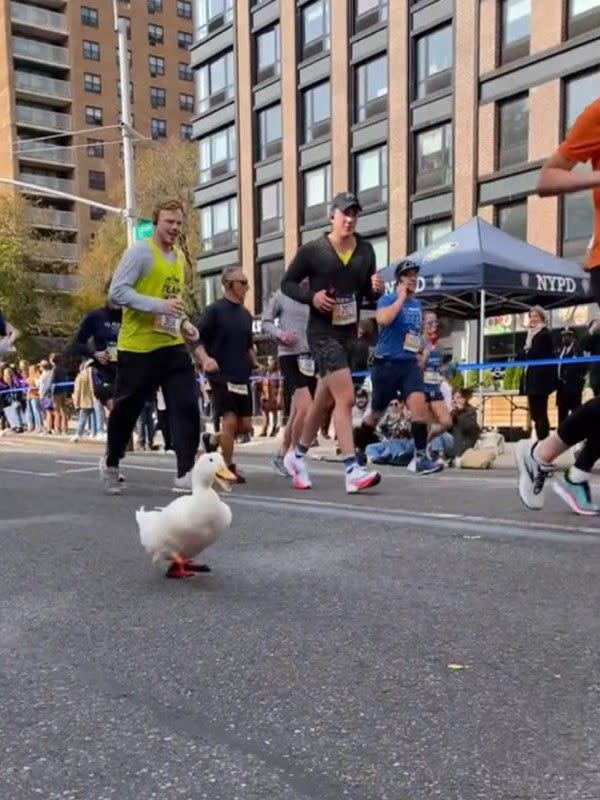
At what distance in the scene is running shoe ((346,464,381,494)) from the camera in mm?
5895

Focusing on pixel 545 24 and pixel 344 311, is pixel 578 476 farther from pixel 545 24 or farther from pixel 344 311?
pixel 545 24

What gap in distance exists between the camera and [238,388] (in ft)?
23.2

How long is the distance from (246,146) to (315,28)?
5697mm

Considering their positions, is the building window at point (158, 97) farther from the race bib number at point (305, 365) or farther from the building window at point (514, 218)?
the race bib number at point (305, 365)

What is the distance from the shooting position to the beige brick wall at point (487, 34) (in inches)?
977

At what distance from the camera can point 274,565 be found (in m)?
3.80

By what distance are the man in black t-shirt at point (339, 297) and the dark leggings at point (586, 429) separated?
1.70 meters

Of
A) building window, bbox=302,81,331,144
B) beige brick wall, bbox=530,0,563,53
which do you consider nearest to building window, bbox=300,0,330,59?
building window, bbox=302,81,331,144

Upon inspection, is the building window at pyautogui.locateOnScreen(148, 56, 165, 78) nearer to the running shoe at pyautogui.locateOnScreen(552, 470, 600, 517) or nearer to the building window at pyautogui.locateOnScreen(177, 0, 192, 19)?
the building window at pyautogui.locateOnScreen(177, 0, 192, 19)

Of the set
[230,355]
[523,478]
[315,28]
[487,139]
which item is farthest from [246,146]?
[523,478]

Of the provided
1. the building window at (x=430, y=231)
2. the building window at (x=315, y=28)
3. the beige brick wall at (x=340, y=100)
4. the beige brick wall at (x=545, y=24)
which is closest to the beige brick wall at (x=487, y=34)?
the beige brick wall at (x=545, y=24)

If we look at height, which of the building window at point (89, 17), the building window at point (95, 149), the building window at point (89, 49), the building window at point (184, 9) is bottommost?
the building window at point (95, 149)

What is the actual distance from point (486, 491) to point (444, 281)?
5521mm

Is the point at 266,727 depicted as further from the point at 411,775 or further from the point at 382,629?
the point at 382,629
